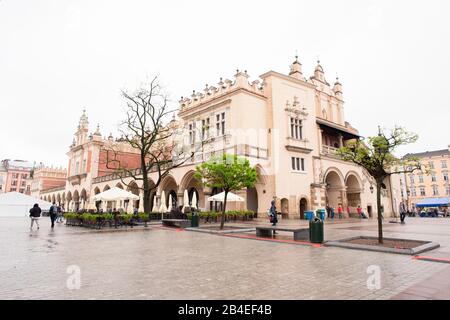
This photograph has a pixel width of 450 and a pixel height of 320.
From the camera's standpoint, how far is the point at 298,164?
30875 mm

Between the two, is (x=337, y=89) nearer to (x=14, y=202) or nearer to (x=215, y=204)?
(x=215, y=204)

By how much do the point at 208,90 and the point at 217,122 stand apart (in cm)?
452

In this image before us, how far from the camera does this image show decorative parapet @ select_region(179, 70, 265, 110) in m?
28.6

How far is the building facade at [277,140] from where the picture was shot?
28.1 meters

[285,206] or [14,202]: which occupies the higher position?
[14,202]

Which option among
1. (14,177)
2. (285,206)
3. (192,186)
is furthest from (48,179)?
(285,206)

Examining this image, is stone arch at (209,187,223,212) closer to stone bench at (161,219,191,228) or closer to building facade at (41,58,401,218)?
building facade at (41,58,401,218)

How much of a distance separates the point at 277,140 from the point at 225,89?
25.5ft

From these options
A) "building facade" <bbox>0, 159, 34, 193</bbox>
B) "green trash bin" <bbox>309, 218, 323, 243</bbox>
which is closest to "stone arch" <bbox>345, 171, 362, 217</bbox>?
"green trash bin" <bbox>309, 218, 323, 243</bbox>

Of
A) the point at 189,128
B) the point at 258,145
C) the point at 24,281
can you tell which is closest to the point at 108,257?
the point at 24,281

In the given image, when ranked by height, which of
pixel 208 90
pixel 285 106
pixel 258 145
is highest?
pixel 208 90

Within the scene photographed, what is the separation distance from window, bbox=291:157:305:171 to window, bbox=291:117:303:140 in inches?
95.6

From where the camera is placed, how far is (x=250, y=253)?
8.98 meters
